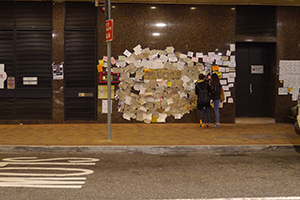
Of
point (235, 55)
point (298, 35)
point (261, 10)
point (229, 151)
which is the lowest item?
point (229, 151)

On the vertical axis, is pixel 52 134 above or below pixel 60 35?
below

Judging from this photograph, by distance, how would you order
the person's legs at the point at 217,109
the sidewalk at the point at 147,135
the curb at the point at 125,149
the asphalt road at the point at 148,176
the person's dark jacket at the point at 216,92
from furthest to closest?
the person's legs at the point at 217,109 → the person's dark jacket at the point at 216,92 → the sidewalk at the point at 147,135 → the curb at the point at 125,149 → the asphalt road at the point at 148,176

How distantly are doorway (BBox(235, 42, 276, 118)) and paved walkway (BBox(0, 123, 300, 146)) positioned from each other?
1286 millimetres

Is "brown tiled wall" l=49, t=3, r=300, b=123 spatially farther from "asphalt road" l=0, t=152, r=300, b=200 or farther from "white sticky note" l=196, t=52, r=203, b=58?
"asphalt road" l=0, t=152, r=300, b=200

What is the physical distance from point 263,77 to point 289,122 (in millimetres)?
1918

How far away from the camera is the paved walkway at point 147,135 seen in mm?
8125

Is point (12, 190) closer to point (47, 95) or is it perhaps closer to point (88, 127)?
point (88, 127)

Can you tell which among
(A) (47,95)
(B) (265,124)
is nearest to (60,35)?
(A) (47,95)

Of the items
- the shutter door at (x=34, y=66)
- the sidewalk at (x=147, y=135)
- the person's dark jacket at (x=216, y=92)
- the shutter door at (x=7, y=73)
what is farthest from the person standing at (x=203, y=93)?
the shutter door at (x=7, y=73)

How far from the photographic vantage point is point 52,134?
935 cm

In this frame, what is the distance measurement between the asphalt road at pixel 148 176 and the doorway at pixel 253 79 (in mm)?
5069

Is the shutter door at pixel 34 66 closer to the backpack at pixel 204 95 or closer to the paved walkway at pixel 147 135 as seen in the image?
the paved walkway at pixel 147 135

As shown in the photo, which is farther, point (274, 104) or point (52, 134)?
point (274, 104)

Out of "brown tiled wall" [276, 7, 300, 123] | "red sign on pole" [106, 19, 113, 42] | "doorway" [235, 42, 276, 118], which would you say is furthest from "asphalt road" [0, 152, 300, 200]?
"brown tiled wall" [276, 7, 300, 123]
